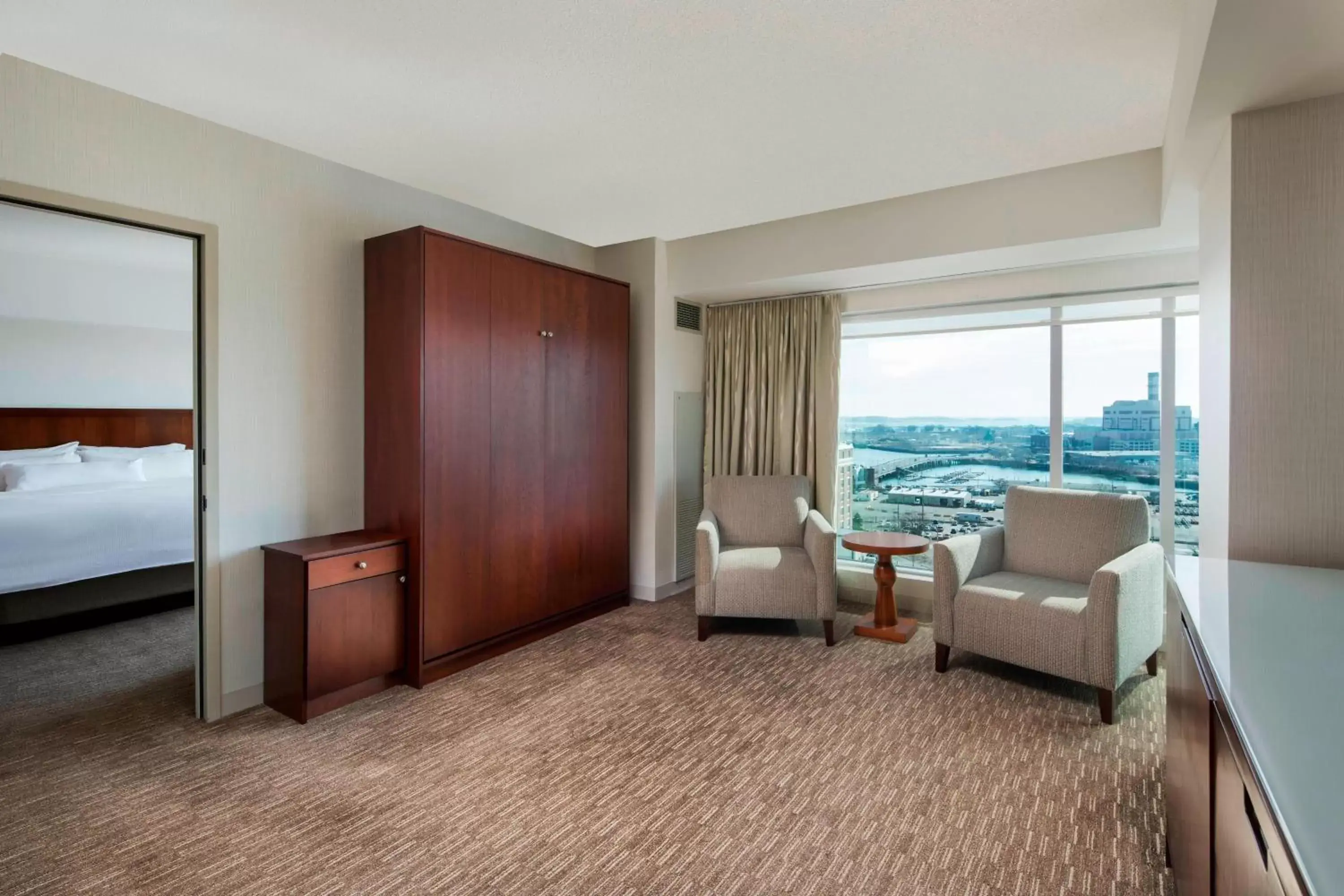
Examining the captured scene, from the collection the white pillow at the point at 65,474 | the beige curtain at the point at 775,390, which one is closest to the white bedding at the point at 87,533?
the white pillow at the point at 65,474

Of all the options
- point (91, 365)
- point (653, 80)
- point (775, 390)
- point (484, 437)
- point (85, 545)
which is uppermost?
point (653, 80)

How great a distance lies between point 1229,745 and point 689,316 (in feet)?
14.4

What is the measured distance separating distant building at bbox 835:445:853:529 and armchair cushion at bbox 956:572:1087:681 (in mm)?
1456

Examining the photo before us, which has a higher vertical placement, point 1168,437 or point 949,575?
point 1168,437

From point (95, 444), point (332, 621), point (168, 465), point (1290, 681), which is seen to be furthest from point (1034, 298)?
point (95, 444)

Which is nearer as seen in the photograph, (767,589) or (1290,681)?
(1290,681)

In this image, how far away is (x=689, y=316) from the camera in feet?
16.7

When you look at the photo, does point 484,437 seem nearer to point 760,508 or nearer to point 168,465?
point 760,508

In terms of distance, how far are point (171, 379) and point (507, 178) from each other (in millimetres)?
4193

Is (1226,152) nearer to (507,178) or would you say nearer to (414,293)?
(507,178)

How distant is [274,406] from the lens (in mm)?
3152

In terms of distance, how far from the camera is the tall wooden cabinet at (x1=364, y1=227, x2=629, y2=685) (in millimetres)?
3268

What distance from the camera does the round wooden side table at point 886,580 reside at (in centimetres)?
386

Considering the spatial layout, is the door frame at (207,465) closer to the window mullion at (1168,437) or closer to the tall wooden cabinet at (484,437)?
the tall wooden cabinet at (484,437)
